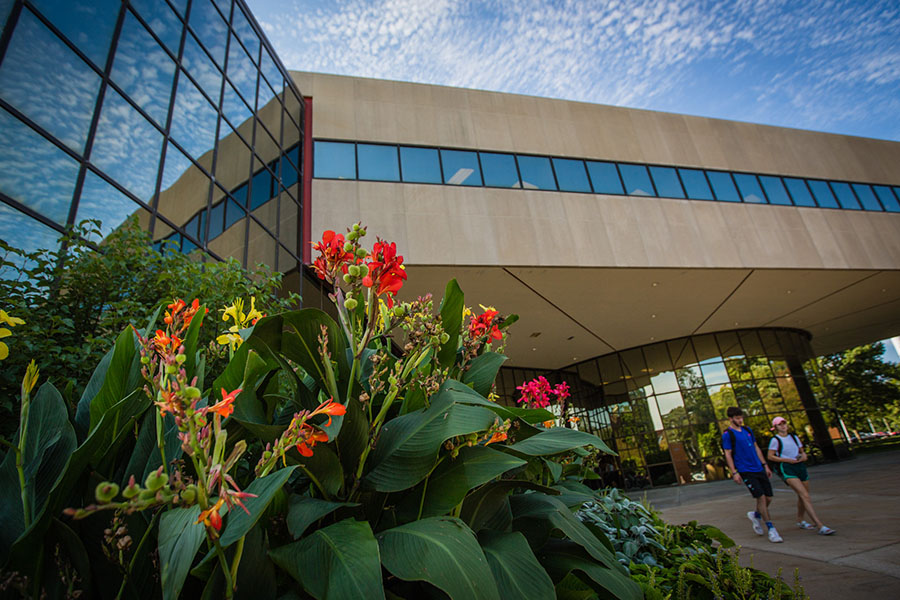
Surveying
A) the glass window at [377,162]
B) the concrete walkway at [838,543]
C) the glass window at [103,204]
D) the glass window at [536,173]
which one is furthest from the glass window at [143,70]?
the concrete walkway at [838,543]

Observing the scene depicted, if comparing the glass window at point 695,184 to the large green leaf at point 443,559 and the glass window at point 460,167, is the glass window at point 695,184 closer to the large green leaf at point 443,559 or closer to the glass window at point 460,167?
the glass window at point 460,167

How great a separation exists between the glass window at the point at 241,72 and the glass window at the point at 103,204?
3664 mm

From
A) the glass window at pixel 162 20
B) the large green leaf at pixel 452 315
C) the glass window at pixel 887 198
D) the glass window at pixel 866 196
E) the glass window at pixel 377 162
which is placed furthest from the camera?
the glass window at pixel 887 198

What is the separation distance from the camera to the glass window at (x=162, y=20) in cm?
577

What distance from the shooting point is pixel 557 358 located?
17234 mm

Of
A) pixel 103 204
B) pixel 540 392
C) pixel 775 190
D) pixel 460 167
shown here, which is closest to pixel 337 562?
pixel 540 392

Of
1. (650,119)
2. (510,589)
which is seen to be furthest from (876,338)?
(510,589)

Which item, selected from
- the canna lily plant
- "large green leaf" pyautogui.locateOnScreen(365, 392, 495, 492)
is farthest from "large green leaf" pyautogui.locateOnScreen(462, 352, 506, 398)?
"large green leaf" pyautogui.locateOnScreen(365, 392, 495, 492)

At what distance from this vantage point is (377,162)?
1027 centimetres

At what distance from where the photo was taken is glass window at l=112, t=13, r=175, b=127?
5.40 meters

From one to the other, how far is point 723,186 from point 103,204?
14396 mm

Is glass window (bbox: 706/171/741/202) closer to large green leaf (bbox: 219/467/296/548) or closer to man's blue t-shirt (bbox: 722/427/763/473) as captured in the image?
man's blue t-shirt (bbox: 722/427/763/473)

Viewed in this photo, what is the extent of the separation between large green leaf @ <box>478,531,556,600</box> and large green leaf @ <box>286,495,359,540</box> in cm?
40

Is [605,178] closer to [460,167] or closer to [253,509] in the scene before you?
[460,167]
